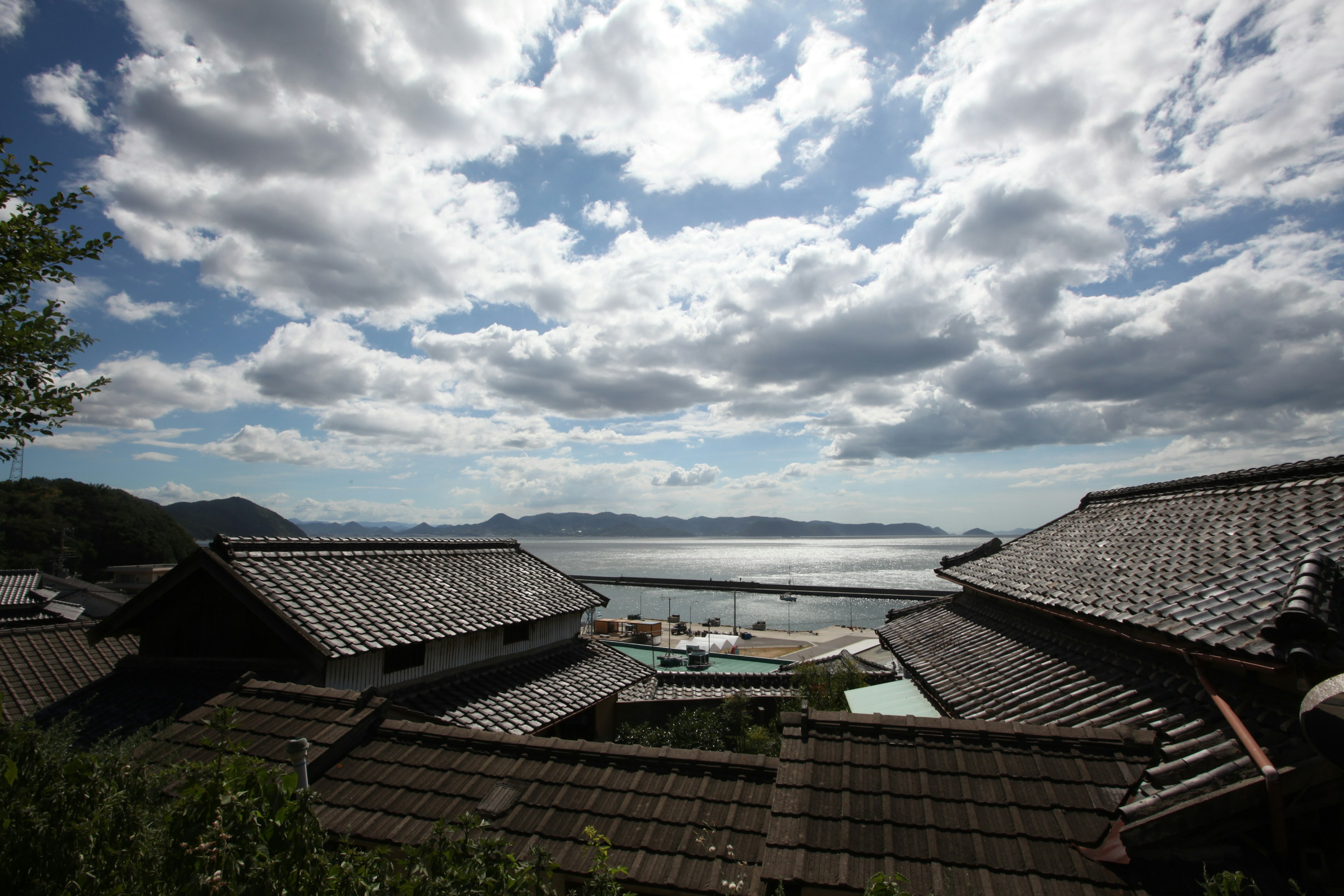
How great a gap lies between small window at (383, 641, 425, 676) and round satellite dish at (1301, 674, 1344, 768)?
560 inches

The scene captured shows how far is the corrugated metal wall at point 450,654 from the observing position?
42.6 ft

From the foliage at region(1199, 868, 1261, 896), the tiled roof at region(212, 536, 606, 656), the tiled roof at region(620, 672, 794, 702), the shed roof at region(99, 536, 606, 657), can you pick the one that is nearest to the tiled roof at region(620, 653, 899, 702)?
the tiled roof at region(620, 672, 794, 702)

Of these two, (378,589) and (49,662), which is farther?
(49,662)

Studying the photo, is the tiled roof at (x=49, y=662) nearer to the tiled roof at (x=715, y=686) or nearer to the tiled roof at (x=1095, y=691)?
the tiled roof at (x=715, y=686)

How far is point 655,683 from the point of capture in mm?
24938

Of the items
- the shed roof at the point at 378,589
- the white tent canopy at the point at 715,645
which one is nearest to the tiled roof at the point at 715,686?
the shed roof at the point at 378,589

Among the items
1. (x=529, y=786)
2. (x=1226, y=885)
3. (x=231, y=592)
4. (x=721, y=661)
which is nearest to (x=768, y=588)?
(x=721, y=661)

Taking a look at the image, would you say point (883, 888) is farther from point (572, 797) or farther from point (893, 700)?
point (893, 700)

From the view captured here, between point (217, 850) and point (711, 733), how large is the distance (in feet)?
56.0

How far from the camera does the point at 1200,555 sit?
9570 millimetres

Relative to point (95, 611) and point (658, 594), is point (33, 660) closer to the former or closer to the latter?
point (95, 611)

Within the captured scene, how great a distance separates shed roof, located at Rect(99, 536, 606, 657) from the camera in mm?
13195

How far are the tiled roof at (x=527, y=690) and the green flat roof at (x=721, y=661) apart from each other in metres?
21.1

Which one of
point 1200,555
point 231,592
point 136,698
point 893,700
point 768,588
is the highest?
point 1200,555
